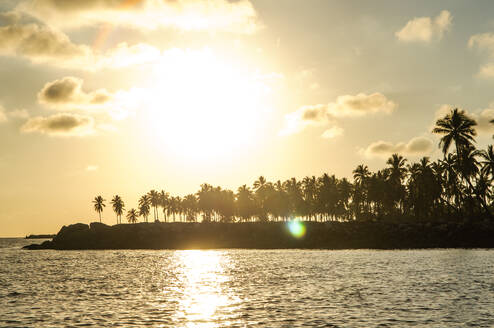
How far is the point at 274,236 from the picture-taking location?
335 ft

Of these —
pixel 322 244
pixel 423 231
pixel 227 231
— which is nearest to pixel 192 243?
pixel 227 231

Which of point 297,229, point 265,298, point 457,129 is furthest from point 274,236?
point 265,298

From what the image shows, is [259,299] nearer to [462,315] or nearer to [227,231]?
[462,315]

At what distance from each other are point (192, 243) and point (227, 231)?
29.5 ft

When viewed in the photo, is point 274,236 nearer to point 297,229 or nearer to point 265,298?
point 297,229

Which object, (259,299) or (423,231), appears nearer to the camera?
(259,299)

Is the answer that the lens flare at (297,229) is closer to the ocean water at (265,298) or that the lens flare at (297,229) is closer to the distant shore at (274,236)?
the distant shore at (274,236)

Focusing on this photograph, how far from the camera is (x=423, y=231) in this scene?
282 ft

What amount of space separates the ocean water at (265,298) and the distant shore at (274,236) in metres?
36.6

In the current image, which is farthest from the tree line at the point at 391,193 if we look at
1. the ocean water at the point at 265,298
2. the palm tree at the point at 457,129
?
the ocean water at the point at 265,298

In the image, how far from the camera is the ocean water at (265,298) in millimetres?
21875

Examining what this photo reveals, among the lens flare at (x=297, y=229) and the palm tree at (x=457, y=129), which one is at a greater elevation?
the palm tree at (x=457, y=129)

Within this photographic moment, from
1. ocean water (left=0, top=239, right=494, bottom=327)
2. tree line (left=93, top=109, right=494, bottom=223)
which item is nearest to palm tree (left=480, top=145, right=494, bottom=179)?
tree line (left=93, top=109, right=494, bottom=223)

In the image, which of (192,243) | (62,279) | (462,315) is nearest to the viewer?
(462,315)
